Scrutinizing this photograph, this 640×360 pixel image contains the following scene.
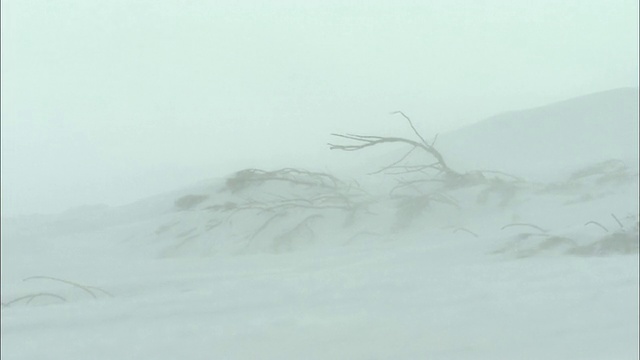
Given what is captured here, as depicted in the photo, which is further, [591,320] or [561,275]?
[561,275]

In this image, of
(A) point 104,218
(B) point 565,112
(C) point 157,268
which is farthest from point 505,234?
(B) point 565,112

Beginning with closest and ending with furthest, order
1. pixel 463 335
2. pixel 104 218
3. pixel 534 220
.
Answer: pixel 463 335, pixel 534 220, pixel 104 218

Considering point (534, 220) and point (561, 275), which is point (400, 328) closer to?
point (561, 275)

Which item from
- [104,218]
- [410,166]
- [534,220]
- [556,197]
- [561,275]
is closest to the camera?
[561,275]

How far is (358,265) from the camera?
7.62ft

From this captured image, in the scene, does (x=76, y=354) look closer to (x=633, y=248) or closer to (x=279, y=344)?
(x=279, y=344)

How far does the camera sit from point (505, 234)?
2576mm

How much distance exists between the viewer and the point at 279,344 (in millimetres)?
1522

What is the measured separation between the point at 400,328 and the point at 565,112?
159 inches

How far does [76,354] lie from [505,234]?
1399 millimetres

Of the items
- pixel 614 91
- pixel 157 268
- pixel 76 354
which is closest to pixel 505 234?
pixel 157 268

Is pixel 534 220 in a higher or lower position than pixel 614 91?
lower

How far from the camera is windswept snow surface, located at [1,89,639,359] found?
5.02 feet

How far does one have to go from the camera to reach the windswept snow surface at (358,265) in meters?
1.53
